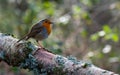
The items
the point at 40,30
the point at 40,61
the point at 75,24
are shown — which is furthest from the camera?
the point at 75,24

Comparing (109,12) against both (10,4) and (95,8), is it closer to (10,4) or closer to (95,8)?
(95,8)

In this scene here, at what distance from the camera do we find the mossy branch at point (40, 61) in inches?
95.6

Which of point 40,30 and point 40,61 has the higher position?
point 40,30

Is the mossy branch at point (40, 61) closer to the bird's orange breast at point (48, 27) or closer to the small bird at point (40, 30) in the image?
the small bird at point (40, 30)

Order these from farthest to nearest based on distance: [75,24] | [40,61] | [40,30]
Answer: [75,24] → [40,30] → [40,61]

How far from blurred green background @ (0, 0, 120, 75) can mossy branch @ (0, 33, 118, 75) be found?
2107 mm

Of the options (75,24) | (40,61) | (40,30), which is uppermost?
(75,24)

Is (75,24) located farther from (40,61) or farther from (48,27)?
(40,61)

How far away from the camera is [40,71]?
2.60 meters

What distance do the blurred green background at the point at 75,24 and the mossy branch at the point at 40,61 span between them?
2107 mm

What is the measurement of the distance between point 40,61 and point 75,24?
373 cm

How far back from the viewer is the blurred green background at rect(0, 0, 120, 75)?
17.9ft

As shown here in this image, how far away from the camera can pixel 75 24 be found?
6.33 metres

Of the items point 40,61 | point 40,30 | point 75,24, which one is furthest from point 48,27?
point 75,24
